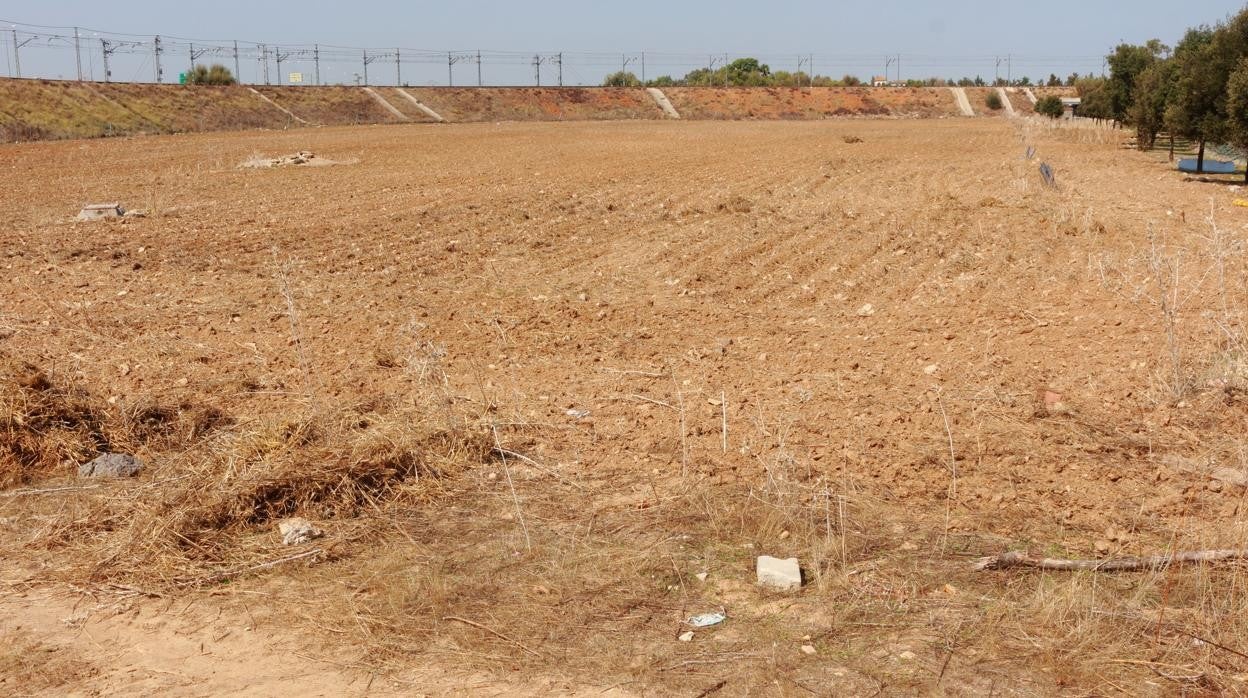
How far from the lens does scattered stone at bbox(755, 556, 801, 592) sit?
501 cm

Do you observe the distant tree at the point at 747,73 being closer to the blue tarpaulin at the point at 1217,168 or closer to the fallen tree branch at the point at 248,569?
the blue tarpaulin at the point at 1217,168

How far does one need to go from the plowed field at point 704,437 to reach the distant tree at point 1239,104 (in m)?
7.34

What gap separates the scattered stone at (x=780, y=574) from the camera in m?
5.01

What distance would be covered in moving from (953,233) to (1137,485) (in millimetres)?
9851

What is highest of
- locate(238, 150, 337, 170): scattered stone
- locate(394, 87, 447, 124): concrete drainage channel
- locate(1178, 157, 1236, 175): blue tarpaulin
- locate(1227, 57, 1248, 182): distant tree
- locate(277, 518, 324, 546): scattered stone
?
locate(394, 87, 447, 124): concrete drainage channel

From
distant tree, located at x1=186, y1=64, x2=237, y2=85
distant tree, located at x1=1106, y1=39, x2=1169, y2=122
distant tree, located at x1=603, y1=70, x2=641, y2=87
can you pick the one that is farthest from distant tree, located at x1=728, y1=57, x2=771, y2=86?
distant tree, located at x1=1106, y1=39, x2=1169, y2=122

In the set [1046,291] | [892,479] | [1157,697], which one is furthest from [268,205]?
[1157,697]

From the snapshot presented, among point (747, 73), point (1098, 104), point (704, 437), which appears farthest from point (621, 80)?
point (704, 437)

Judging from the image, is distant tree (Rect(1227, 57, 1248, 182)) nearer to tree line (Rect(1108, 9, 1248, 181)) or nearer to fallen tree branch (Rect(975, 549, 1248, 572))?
tree line (Rect(1108, 9, 1248, 181))

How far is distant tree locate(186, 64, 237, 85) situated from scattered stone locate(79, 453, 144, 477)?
82.1 m

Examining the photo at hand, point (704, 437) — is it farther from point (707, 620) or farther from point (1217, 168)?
point (1217, 168)

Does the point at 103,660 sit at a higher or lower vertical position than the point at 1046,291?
lower

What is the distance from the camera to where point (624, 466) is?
664 centimetres

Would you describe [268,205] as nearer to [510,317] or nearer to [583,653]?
[510,317]
